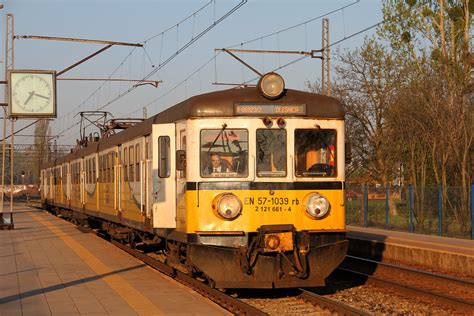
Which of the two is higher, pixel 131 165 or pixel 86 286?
pixel 131 165

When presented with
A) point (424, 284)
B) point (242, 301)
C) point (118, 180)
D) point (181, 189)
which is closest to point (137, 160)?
point (118, 180)

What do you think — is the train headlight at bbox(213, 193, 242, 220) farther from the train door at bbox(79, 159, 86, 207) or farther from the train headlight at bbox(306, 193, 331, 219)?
the train door at bbox(79, 159, 86, 207)

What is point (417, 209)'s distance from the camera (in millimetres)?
23375

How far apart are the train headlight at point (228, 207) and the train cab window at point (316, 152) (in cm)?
108

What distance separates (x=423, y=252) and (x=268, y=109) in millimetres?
7107

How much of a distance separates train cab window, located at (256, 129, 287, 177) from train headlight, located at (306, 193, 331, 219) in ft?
1.71

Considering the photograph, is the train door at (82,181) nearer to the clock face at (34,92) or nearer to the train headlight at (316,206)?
the clock face at (34,92)

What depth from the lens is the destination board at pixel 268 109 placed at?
1032cm

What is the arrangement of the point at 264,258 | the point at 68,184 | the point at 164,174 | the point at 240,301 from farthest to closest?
the point at 68,184, the point at 164,174, the point at 264,258, the point at 240,301

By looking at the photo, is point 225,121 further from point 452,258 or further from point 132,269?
point 452,258

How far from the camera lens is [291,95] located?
34.8ft

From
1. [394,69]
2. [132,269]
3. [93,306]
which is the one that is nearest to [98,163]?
[132,269]

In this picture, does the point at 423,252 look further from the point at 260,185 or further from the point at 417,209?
the point at 417,209

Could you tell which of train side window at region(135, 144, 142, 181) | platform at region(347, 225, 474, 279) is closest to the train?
train side window at region(135, 144, 142, 181)
